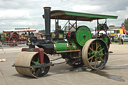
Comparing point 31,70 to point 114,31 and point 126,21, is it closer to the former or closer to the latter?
point 114,31

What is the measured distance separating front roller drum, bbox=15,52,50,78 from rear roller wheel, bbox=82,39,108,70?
143 cm

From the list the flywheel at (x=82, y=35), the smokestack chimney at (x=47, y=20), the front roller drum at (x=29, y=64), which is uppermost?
the smokestack chimney at (x=47, y=20)

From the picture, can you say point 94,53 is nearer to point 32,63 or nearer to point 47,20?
point 47,20

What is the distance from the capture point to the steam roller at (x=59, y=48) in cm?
580

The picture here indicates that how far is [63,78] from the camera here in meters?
5.78

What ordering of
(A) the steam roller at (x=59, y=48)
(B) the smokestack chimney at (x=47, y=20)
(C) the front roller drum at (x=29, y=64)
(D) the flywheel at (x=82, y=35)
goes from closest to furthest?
(C) the front roller drum at (x=29, y=64) → (A) the steam roller at (x=59, y=48) → (B) the smokestack chimney at (x=47, y=20) → (D) the flywheel at (x=82, y=35)

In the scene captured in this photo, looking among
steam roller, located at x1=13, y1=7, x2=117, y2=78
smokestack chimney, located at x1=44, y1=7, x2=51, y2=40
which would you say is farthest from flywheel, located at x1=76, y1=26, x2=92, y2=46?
smokestack chimney, located at x1=44, y1=7, x2=51, y2=40

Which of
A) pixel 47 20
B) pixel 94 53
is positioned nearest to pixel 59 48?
pixel 47 20

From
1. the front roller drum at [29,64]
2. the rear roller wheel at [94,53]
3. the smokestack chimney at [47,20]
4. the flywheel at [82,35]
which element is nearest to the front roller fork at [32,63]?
the front roller drum at [29,64]

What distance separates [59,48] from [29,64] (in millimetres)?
1467

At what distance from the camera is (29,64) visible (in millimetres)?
5480

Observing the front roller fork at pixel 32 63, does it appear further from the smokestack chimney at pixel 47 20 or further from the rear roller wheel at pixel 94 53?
the rear roller wheel at pixel 94 53

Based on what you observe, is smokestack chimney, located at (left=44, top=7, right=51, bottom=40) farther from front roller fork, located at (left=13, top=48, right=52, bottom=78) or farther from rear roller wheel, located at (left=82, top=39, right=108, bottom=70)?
rear roller wheel, located at (left=82, top=39, right=108, bottom=70)

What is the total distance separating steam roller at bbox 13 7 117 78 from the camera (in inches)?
229
